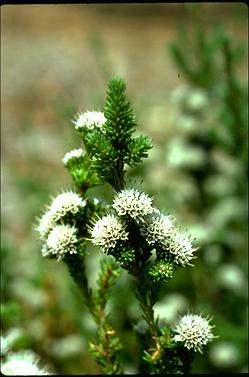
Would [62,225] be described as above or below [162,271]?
above

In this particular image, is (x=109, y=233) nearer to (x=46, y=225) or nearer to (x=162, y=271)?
(x=162, y=271)

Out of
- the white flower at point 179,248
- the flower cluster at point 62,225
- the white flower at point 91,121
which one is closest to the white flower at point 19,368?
the flower cluster at point 62,225

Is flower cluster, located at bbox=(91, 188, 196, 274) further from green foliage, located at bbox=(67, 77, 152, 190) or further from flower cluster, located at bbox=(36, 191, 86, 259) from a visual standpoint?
flower cluster, located at bbox=(36, 191, 86, 259)

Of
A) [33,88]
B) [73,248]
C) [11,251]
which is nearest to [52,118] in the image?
[33,88]

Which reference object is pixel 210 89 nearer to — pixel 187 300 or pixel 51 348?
pixel 187 300

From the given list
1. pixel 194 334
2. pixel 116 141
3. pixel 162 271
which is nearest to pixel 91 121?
pixel 116 141

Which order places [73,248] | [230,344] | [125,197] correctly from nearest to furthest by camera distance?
[125,197] → [73,248] → [230,344]

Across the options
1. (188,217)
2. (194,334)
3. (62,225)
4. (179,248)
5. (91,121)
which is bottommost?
(194,334)
